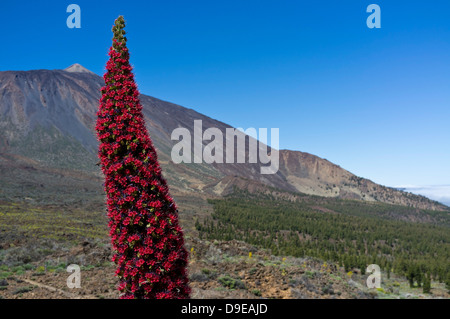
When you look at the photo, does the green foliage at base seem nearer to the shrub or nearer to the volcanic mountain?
the shrub

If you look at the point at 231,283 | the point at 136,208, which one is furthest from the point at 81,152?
the point at 136,208

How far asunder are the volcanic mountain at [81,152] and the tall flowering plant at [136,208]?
4600 cm

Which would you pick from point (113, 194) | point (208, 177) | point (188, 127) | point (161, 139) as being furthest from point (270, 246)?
point (188, 127)

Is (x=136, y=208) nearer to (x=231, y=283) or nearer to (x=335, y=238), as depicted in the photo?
(x=231, y=283)

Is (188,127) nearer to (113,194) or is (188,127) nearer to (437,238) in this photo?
(437,238)

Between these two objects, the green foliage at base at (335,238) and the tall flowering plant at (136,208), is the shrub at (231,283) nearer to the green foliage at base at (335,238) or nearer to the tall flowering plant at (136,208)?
the tall flowering plant at (136,208)

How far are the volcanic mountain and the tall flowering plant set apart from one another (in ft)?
151

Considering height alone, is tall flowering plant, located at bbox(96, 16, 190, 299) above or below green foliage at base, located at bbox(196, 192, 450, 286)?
above

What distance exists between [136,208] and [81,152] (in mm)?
89496

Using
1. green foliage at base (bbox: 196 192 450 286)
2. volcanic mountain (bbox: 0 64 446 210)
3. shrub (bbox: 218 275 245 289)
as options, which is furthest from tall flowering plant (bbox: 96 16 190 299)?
volcanic mountain (bbox: 0 64 446 210)

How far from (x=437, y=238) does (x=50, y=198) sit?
58.2m

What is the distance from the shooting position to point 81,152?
3430 inches

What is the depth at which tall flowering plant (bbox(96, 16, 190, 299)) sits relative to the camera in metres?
5.76
